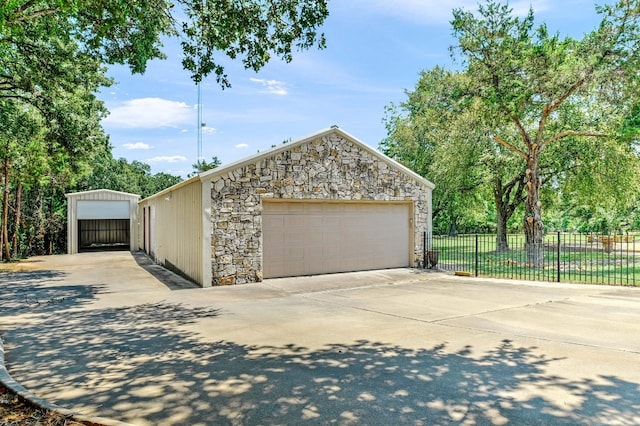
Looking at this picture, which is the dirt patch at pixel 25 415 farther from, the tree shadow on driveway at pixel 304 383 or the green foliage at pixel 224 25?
the green foliage at pixel 224 25

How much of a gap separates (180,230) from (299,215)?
3.84m

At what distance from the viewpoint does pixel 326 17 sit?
284 inches

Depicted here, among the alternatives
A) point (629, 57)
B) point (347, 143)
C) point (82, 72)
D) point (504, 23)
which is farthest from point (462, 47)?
point (82, 72)

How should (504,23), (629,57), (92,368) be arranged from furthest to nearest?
(504,23)
(629,57)
(92,368)

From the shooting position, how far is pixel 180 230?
516 inches

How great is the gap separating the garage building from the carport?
9549 millimetres

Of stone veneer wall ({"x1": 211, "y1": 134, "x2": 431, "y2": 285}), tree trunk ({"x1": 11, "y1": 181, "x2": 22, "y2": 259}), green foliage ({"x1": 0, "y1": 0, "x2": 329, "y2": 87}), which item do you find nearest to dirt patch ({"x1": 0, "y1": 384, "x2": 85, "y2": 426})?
green foliage ({"x1": 0, "y1": 0, "x2": 329, "y2": 87})

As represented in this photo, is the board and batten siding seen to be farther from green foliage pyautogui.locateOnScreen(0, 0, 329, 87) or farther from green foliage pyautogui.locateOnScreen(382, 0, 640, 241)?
green foliage pyautogui.locateOnScreen(382, 0, 640, 241)

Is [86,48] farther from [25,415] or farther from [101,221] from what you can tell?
[101,221]

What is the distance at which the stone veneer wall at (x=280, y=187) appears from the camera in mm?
10898

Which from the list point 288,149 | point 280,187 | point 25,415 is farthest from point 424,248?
point 25,415

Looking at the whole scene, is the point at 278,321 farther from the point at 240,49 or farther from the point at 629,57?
the point at 629,57

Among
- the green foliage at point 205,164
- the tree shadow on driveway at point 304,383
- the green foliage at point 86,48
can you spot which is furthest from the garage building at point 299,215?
the green foliage at point 205,164

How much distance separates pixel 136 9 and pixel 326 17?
3092mm
